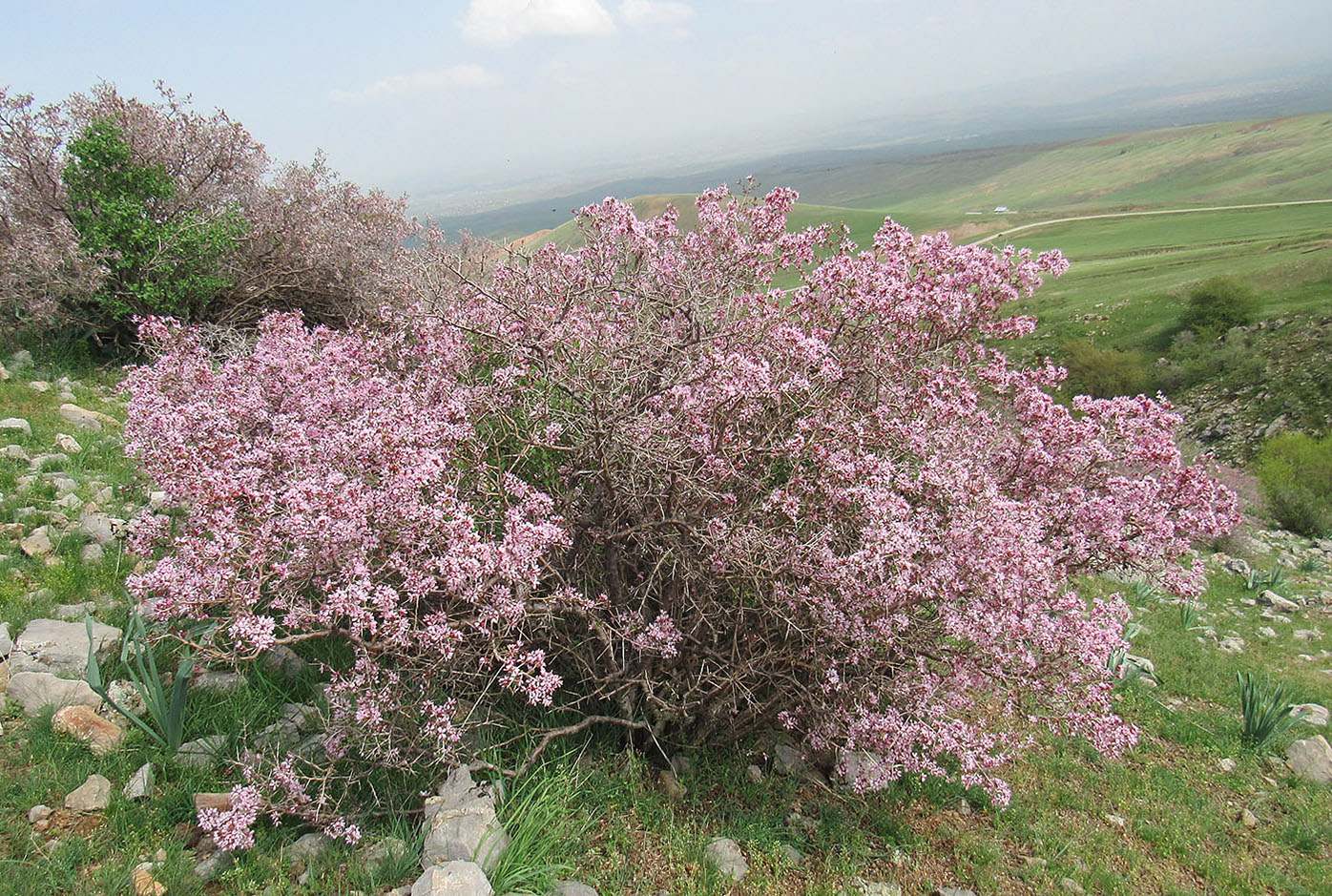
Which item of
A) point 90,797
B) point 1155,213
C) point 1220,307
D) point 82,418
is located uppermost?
point 82,418

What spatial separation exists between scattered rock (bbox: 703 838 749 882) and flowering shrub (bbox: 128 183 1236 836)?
0.76m

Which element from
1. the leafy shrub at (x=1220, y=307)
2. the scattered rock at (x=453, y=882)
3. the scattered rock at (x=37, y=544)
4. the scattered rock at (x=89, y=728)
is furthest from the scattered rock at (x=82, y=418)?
the leafy shrub at (x=1220, y=307)

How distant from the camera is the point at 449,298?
18.7 ft

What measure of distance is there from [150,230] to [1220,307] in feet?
153

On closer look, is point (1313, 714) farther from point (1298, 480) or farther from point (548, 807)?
point (1298, 480)

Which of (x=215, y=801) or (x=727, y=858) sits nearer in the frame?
(x=215, y=801)

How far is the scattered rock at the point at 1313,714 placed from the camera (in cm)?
740

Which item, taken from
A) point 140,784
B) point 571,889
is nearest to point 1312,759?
point 571,889

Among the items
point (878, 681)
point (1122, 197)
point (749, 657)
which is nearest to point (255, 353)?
point (749, 657)

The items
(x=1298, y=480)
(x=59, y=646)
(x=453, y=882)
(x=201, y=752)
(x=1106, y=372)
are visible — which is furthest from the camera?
(x=1106, y=372)

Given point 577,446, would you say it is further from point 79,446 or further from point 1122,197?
point 1122,197

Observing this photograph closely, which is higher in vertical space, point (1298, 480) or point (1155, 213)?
point (1155, 213)

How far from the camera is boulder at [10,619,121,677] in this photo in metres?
4.22

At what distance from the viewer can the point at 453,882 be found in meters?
2.96
